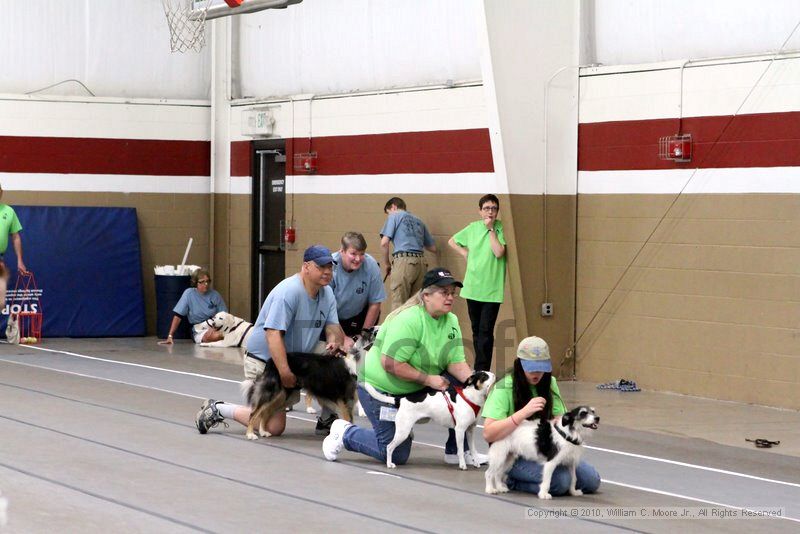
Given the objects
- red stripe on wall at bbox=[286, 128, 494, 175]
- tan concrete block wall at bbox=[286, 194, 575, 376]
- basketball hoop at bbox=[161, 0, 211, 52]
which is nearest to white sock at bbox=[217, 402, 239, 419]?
tan concrete block wall at bbox=[286, 194, 575, 376]

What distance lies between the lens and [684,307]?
13.7 m

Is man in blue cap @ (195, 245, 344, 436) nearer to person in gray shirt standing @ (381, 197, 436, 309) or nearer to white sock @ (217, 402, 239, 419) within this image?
white sock @ (217, 402, 239, 419)

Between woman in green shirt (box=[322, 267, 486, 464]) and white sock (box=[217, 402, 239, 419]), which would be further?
white sock (box=[217, 402, 239, 419])

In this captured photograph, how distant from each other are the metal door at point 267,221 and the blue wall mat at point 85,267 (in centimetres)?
180

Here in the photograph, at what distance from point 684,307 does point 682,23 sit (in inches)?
117

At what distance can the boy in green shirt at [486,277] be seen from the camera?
561 inches

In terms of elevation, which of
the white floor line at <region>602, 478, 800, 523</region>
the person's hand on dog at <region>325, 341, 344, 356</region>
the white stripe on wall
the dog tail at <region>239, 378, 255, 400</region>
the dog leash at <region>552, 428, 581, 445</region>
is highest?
the white stripe on wall

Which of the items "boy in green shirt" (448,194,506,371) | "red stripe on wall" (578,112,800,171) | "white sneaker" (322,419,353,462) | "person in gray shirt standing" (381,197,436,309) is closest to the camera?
"white sneaker" (322,419,353,462)

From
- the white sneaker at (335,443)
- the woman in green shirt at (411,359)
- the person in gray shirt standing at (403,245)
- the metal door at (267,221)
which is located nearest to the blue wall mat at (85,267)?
the metal door at (267,221)

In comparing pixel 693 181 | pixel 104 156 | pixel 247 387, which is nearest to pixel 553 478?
pixel 247 387

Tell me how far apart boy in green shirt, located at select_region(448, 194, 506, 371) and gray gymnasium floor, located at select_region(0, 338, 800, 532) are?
122 centimetres

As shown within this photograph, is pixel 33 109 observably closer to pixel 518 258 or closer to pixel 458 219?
pixel 458 219

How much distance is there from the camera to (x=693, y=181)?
13523 mm

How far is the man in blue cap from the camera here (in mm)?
10125
